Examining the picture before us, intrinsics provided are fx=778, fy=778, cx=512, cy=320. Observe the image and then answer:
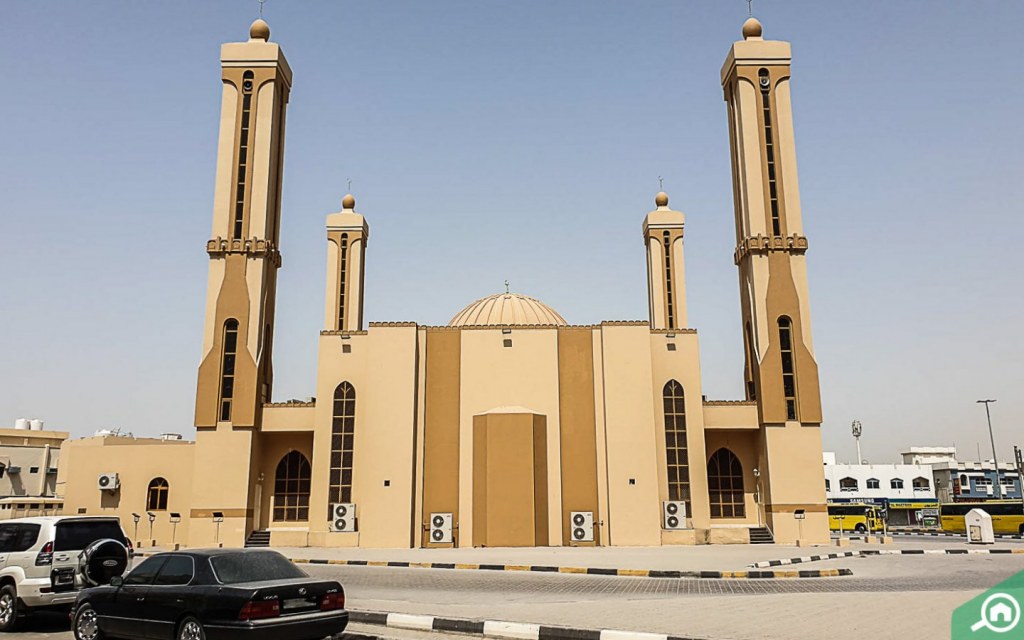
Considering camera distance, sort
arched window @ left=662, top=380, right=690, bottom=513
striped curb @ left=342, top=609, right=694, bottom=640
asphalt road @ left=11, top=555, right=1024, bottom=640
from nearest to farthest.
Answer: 1. striped curb @ left=342, top=609, right=694, bottom=640
2. asphalt road @ left=11, top=555, right=1024, bottom=640
3. arched window @ left=662, top=380, right=690, bottom=513

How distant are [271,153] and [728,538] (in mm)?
25780

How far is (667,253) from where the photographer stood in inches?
1665

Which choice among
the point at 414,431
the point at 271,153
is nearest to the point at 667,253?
the point at 414,431

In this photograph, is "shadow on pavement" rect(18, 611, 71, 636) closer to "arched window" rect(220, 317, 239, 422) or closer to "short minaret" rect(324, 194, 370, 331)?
"arched window" rect(220, 317, 239, 422)

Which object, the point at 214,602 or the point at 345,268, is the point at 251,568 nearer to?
the point at 214,602

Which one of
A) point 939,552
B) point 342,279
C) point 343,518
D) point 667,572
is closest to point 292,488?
point 343,518

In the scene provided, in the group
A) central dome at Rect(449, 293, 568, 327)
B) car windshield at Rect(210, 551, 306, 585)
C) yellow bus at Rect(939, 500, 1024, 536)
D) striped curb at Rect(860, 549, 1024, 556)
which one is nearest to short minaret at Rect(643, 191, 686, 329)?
central dome at Rect(449, 293, 568, 327)

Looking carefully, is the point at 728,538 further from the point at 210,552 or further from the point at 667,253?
the point at 210,552

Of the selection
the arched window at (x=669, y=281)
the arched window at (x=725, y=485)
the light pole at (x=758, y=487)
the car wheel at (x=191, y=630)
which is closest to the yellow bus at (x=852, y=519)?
the arched window at (x=669, y=281)

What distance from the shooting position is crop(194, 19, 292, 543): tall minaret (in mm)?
31609

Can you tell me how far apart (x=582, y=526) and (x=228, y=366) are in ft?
53.1

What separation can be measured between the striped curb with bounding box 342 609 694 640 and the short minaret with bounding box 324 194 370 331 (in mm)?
31767

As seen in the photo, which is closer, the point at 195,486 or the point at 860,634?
the point at 860,634

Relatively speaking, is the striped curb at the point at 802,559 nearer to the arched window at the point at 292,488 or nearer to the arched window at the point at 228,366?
the arched window at the point at 292,488
